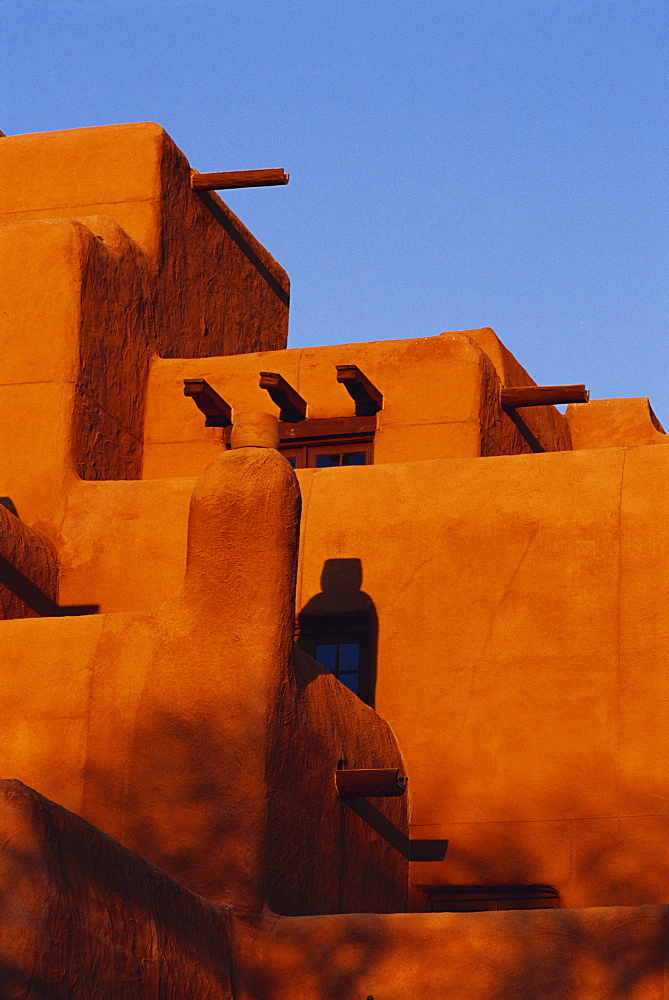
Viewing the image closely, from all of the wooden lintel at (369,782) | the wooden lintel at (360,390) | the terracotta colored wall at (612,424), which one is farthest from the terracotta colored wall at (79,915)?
the terracotta colored wall at (612,424)

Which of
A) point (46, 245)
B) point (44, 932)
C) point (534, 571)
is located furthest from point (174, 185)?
point (44, 932)

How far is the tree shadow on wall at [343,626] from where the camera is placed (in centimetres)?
1473

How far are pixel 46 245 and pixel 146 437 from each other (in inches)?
88.3

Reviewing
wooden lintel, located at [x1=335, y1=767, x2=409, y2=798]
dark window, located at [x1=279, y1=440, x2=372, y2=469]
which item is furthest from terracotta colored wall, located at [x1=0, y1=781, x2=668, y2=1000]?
dark window, located at [x1=279, y1=440, x2=372, y2=469]

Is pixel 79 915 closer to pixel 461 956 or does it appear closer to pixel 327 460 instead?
pixel 461 956

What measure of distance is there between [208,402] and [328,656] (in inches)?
147

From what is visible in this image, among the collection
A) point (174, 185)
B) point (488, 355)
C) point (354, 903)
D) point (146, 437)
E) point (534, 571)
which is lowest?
point (354, 903)

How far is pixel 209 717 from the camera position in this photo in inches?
457

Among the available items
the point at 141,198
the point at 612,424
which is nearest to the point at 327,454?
the point at 141,198

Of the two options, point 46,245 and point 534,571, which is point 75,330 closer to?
point 46,245

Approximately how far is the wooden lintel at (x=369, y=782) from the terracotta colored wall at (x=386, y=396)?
489 cm

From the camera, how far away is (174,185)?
62.5 feet

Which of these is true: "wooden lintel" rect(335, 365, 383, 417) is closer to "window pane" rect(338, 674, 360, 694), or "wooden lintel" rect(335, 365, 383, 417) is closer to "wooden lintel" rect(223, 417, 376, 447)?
"wooden lintel" rect(223, 417, 376, 447)

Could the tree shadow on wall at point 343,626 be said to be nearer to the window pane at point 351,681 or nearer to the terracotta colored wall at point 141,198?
the window pane at point 351,681
